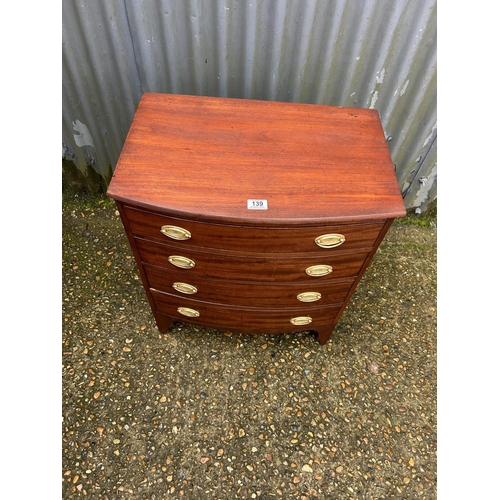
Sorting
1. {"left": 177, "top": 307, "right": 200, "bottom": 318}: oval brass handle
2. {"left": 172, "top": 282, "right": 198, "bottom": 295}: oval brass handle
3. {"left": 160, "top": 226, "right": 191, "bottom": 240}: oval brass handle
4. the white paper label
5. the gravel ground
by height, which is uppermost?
the white paper label

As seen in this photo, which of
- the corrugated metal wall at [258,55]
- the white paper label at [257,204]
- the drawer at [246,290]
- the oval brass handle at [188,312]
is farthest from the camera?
Answer: the oval brass handle at [188,312]

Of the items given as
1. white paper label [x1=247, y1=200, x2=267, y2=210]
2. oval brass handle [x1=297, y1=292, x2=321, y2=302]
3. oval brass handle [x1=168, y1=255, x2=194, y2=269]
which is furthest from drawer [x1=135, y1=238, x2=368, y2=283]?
white paper label [x1=247, y1=200, x2=267, y2=210]

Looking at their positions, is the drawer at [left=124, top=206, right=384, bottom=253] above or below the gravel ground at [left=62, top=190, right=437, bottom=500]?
above

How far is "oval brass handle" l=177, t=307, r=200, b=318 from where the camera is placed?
1916 millimetres

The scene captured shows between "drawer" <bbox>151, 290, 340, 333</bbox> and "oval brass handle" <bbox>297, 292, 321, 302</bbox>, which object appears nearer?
"oval brass handle" <bbox>297, 292, 321, 302</bbox>

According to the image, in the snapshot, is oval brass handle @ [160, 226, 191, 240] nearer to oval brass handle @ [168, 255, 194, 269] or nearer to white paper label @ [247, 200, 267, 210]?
oval brass handle @ [168, 255, 194, 269]

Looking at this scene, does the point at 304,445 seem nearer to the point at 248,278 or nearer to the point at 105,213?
the point at 248,278

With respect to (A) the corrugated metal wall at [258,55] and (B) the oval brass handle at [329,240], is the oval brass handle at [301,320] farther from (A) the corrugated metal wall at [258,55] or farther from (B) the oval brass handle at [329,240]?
(A) the corrugated metal wall at [258,55]

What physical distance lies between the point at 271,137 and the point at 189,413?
138cm

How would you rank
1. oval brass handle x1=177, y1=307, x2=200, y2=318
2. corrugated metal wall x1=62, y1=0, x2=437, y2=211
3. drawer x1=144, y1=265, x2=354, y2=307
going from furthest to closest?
oval brass handle x1=177, y1=307, x2=200, y2=318 < corrugated metal wall x1=62, y1=0, x2=437, y2=211 < drawer x1=144, y1=265, x2=354, y2=307

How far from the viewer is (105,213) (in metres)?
2.72

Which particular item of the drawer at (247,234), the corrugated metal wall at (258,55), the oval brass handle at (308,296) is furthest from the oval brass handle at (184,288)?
the corrugated metal wall at (258,55)

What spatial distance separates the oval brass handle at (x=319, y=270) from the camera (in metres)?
1.56

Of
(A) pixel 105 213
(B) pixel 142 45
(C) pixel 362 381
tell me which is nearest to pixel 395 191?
(C) pixel 362 381
